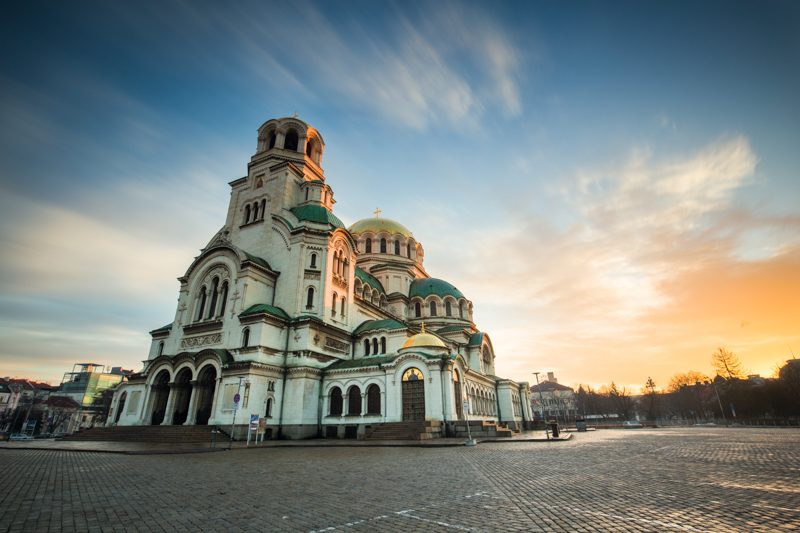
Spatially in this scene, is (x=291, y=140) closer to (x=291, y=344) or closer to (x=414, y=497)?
(x=291, y=344)

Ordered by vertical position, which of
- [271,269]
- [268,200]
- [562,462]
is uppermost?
[268,200]

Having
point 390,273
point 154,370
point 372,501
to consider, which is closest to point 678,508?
point 372,501

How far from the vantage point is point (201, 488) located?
7.89m

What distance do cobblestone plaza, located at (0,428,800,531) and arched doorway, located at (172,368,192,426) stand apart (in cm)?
1977

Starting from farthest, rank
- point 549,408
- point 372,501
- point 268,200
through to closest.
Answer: point 549,408
point 268,200
point 372,501

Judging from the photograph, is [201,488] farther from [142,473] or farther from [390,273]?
[390,273]

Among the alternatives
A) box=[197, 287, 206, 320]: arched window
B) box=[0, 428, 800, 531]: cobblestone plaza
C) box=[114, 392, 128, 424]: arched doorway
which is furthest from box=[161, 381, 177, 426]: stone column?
box=[0, 428, 800, 531]: cobblestone plaza

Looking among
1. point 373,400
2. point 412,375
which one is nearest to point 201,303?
point 373,400

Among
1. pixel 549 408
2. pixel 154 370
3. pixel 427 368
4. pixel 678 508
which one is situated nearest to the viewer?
pixel 678 508

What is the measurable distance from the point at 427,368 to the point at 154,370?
22.6 meters

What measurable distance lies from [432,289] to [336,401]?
22141 millimetres

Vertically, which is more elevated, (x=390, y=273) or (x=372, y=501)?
(x=390, y=273)

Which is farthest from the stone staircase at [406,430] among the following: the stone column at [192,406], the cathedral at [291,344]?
the stone column at [192,406]

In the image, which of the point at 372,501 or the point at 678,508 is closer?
the point at 678,508
